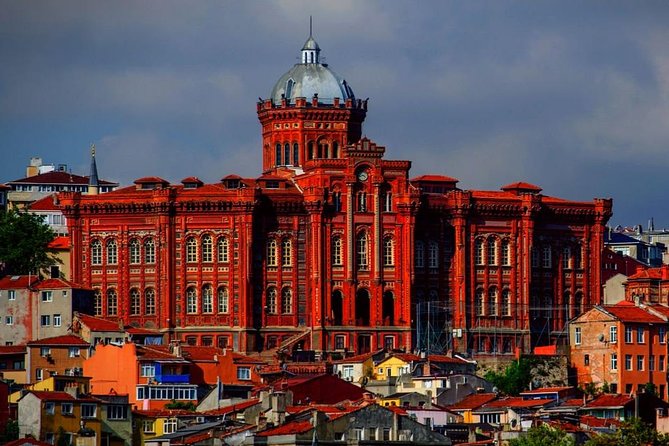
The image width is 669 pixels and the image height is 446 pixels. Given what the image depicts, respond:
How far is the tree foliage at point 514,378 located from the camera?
165 meters

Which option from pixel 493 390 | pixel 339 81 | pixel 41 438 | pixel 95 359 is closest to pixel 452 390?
pixel 493 390

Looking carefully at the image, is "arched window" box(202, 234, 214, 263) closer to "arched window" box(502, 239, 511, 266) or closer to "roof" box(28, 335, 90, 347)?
"roof" box(28, 335, 90, 347)

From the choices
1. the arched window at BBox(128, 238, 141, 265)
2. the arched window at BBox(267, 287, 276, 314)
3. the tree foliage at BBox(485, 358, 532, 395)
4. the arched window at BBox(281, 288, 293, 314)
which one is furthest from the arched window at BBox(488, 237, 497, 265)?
the arched window at BBox(128, 238, 141, 265)

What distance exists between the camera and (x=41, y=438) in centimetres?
12838

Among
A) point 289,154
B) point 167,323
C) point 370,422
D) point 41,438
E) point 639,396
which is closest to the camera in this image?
point 370,422

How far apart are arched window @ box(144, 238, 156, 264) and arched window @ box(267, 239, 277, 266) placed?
7.55 meters

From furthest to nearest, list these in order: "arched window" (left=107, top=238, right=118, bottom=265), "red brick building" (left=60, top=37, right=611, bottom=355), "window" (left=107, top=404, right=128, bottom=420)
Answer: "arched window" (left=107, top=238, right=118, bottom=265)
"red brick building" (left=60, top=37, right=611, bottom=355)
"window" (left=107, top=404, right=128, bottom=420)

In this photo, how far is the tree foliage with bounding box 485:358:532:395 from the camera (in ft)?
541

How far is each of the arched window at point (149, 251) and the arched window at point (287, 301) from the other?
886 centimetres

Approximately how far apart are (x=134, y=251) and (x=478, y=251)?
2329 centimetres

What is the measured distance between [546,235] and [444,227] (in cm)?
837

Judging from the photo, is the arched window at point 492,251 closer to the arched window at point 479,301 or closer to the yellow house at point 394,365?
the arched window at point 479,301

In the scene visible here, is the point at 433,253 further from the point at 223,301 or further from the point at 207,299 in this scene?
the point at 207,299

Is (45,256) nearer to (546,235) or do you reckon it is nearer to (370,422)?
(546,235)
